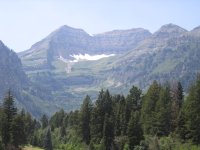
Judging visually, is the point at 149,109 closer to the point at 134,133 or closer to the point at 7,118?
the point at 134,133

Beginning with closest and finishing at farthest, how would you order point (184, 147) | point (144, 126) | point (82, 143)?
point (184, 147), point (144, 126), point (82, 143)

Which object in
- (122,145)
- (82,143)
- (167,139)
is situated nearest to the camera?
(167,139)

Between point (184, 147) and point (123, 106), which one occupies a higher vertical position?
point (123, 106)

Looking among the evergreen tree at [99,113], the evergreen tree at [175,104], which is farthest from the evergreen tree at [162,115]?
the evergreen tree at [99,113]

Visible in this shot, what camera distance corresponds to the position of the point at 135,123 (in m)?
110

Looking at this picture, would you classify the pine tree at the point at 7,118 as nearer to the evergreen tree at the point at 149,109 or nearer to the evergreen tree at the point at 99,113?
the evergreen tree at the point at 99,113

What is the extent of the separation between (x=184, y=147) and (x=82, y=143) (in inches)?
1835

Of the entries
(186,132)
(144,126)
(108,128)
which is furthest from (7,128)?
(186,132)

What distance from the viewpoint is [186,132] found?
107188mm

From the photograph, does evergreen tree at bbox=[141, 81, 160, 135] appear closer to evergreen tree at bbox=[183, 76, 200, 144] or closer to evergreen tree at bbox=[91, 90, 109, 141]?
evergreen tree at bbox=[91, 90, 109, 141]

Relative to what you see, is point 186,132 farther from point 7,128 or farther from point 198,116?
point 7,128

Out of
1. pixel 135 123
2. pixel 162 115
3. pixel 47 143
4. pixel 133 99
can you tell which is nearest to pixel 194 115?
pixel 162 115

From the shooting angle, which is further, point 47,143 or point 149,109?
point 47,143

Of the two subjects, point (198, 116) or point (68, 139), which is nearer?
point (198, 116)
